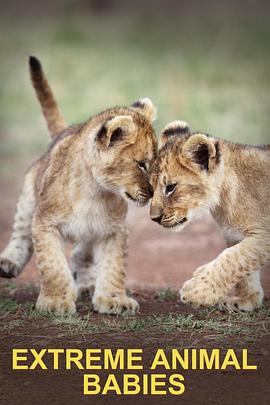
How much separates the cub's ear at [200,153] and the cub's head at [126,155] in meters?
0.26

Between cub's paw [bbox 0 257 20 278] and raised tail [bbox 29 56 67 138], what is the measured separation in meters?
1.11

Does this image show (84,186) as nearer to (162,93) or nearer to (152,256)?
(152,256)

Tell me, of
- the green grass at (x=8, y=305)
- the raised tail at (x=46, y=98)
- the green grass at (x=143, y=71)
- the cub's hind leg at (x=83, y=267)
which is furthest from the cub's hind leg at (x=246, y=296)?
the green grass at (x=143, y=71)

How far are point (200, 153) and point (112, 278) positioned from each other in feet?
3.25

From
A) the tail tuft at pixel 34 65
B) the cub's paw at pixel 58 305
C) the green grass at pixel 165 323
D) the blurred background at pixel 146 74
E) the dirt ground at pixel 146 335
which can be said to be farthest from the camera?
the blurred background at pixel 146 74

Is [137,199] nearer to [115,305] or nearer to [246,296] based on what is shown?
[115,305]

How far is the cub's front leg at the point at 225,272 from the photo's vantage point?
200 inches

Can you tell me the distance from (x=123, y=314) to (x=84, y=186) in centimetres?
78

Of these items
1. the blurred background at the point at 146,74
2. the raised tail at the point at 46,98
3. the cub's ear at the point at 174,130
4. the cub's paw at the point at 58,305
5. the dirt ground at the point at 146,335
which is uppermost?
the blurred background at the point at 146,74

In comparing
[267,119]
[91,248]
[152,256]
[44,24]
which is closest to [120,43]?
[44,24]

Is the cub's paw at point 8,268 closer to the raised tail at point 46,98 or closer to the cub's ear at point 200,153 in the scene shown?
the raised tail at point 46,98

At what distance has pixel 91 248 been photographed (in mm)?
6121

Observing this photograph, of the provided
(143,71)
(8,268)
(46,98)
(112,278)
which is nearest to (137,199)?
(112,278)

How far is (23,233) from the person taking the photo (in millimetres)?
6227
